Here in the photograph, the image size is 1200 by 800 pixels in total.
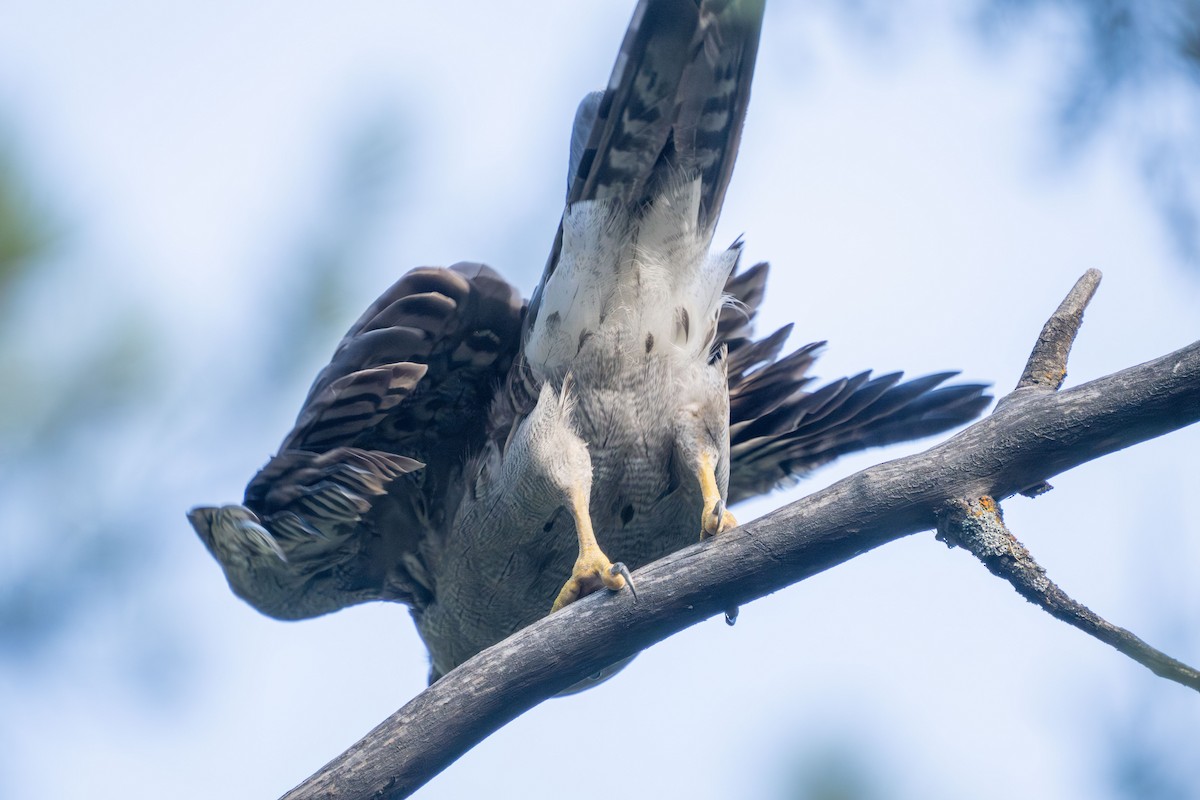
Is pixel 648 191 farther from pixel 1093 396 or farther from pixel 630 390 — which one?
pixel 1093 396

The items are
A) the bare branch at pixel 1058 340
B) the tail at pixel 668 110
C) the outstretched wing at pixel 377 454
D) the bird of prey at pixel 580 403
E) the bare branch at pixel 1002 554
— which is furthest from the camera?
the outstretched wing at pixel 377 454

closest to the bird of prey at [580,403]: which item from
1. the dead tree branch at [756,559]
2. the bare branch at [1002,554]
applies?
the dead tree branch at [756,559]

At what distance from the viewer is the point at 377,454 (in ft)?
16.3

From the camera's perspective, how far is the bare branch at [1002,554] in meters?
3.17

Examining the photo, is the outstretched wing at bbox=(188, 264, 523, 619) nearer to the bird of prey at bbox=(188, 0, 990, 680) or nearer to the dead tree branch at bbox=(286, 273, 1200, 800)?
the bird of prey at bbox=(188, 0, 990, 680)

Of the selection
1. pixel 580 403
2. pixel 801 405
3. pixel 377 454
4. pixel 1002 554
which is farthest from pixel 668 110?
pixel 1002 554

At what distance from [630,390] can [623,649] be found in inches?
63.8

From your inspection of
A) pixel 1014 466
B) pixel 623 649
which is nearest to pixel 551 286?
pixel 623 649

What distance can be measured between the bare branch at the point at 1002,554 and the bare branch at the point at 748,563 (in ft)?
0.13

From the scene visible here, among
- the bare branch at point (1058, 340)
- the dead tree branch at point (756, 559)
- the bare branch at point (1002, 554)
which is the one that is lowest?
the bare branch at point (1002, 554)

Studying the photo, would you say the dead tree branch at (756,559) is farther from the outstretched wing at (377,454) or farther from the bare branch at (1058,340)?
the outstretched wing at (377,454)

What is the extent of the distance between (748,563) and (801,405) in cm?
214

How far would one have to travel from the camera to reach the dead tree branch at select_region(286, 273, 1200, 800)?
325cm

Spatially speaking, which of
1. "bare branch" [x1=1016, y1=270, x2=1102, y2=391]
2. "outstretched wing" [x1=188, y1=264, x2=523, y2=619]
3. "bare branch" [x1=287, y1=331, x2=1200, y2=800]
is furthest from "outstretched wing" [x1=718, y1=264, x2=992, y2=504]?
"bare branch" [x1=287, y1=331, x2=1200, y2=800]
